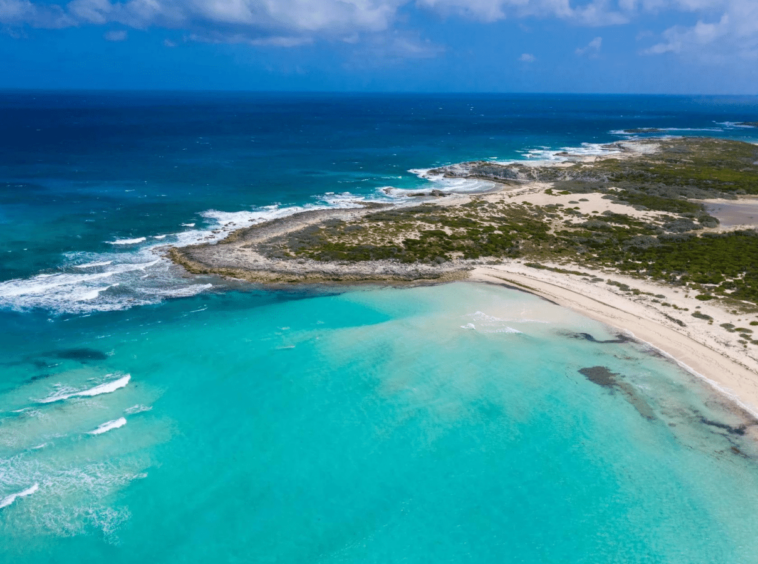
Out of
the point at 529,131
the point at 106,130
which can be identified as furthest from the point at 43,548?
the point at 529,131

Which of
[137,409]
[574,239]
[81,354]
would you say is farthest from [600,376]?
[81,354]

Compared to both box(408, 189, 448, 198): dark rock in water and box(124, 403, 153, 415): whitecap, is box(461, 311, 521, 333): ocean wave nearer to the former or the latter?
box(124, 403, 153, 415): whitecap

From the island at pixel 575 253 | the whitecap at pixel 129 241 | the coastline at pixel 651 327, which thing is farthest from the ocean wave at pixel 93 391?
the coastline at pixel 651 327

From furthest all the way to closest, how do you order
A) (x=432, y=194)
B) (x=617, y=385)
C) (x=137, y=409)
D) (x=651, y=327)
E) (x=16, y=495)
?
(x=432, y=194) → (x=651, y=327) → (x=617, y=385) → (x=137, y=409) → (x=16, y=495)

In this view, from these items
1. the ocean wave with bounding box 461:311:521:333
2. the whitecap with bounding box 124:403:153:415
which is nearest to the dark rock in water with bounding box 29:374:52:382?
the whitecap with bounding box 124:403:153:415

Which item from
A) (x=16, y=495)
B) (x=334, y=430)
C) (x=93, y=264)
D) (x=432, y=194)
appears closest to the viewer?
(x=16, y=495)

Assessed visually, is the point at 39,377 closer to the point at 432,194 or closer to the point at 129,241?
the point at 129,241
